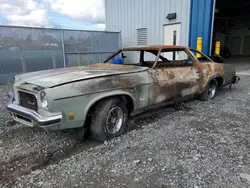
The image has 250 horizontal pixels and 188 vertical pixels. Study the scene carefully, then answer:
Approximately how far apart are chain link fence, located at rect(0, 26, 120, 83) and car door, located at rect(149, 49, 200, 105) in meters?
5.73

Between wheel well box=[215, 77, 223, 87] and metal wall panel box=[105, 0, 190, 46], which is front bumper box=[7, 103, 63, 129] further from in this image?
metal wall panel box=[105, 0, 190, 46]

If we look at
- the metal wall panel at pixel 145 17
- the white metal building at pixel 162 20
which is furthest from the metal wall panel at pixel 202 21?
the metal wall panel at pixel 145 17

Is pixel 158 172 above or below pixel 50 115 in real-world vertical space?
below

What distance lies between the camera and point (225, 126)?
349cm

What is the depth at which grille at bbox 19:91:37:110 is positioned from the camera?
2588 mm

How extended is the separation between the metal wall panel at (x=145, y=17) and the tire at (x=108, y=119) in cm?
682

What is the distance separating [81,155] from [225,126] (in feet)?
8.27

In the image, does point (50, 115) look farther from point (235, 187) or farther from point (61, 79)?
point (235, 187)

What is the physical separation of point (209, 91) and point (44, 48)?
254 inches

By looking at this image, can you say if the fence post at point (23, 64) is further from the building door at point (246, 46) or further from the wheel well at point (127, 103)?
the building door at point (246, 46)

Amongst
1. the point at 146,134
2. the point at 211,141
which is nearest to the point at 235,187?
the point at 211,141

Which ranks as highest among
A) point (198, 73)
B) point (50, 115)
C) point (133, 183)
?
point (198, 73)

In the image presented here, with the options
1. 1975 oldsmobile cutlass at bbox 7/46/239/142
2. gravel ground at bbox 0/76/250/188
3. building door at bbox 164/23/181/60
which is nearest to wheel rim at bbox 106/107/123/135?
1975 oldsmobile cutlass at bbox 7/46/239/142

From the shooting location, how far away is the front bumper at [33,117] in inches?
93.8
